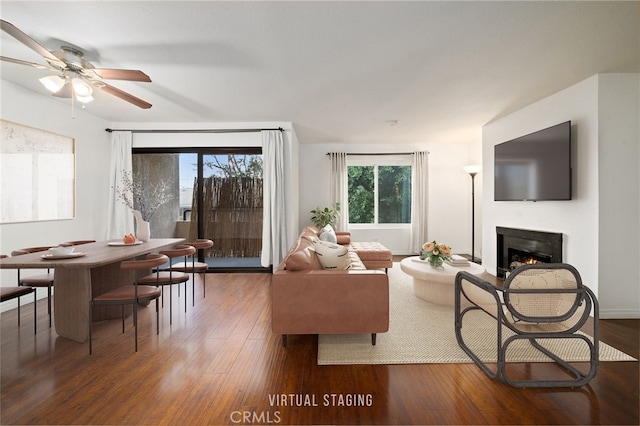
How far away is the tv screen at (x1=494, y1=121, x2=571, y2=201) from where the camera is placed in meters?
3.29

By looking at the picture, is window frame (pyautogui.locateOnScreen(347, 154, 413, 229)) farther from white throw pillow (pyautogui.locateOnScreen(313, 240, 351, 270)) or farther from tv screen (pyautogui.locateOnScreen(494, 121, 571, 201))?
white throw pillow (pyautogui.locateOnScreen(313, 240, 351, 270))

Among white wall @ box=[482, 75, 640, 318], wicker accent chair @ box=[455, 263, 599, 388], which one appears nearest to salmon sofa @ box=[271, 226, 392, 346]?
wicker accent chair @ box=[455, 263, 599, 388]

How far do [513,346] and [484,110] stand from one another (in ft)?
10.5

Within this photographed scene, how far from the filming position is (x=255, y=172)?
514 cm

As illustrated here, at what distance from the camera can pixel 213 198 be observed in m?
5.13

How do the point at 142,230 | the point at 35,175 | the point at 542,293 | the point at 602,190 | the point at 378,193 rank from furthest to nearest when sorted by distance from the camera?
1. the point at 378,193
2. the point at 35,175
3. the point at 142,230
4. the point at 602,190
5. the point at 542,293

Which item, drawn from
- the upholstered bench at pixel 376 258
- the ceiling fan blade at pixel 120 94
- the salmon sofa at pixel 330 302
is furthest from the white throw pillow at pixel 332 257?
the ceiling fan blade at pixel 120 94

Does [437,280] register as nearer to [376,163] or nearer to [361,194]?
[361,194]

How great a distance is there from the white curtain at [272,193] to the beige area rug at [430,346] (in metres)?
2.48

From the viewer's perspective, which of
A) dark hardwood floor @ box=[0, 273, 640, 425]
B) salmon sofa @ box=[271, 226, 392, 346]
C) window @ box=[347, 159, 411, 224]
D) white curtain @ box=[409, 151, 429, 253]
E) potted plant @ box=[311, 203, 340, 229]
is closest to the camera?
dark hardwood floor @ box=[0, 273, 640, 425]

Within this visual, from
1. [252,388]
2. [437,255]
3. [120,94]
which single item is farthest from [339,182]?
[252,388]

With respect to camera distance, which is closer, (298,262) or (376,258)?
(298,262)

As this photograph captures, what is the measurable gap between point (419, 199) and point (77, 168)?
243 inches

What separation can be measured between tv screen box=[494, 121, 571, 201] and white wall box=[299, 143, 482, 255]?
2124 mm
